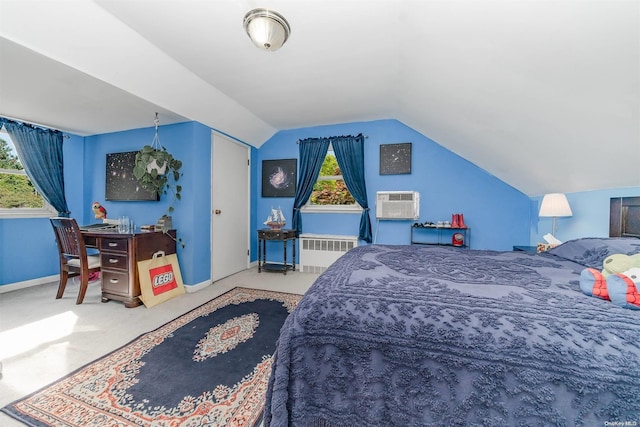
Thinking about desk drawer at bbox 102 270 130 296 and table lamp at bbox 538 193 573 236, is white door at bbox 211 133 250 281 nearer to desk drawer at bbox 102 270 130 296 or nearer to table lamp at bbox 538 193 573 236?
desk drawer at bbox 102 270 130 296

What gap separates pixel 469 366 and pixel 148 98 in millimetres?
3411

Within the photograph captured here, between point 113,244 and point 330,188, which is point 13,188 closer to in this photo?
point 113,244

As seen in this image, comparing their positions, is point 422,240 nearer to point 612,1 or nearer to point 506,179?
point 506,179

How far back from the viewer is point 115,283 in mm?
2643

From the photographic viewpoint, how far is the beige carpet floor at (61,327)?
155 cm

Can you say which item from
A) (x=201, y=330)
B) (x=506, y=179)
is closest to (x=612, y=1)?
(x=506, y=179)

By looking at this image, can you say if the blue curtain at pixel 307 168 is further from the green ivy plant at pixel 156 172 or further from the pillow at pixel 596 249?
the pillow at pixel 596 249

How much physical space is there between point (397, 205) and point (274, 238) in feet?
6.65

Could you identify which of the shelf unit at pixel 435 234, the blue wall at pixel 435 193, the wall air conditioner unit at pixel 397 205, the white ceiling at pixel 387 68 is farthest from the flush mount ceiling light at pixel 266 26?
the shelf unit at pixel 435 234

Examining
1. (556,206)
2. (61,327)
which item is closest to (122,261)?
(61,327)

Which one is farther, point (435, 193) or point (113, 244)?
point (435, 193)

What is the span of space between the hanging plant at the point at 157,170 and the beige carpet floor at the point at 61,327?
1.33 m

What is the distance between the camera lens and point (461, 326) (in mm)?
854

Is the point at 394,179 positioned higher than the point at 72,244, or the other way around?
the point at 394,179
